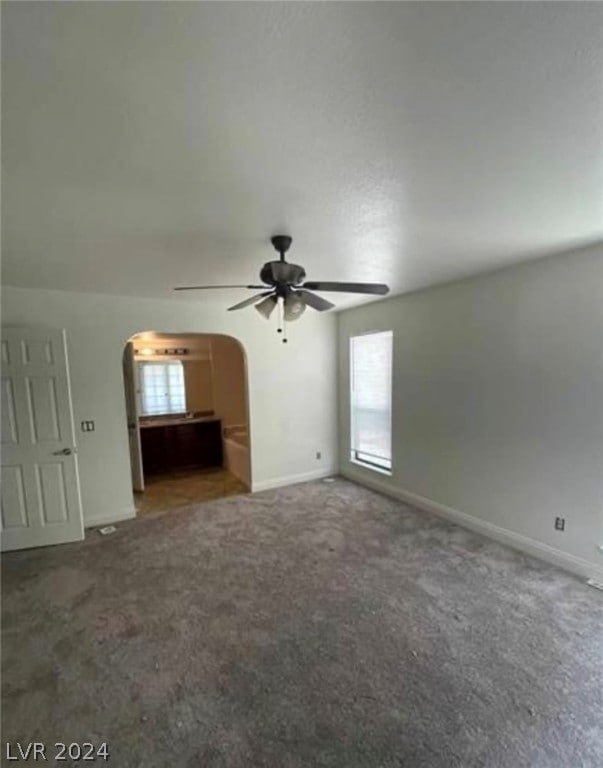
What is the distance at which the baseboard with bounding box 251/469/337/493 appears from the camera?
4930 mm

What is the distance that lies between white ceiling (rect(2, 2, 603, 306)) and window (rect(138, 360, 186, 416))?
4.29 meters

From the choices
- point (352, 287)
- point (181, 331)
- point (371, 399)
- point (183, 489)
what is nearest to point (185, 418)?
point (183, 489)

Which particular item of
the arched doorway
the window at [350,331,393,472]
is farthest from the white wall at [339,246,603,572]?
the arched doorway

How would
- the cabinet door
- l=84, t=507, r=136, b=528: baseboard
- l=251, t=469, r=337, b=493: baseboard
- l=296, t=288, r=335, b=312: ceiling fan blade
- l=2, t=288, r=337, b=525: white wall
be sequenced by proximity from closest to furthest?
l=296, t=288, r=335, b=312: ceiling fan blade < l=2, t=288, r=337, b=525: white wall < l=84, t=507, r=136, b=528: baseboard < l=251, t=469, r=337, b=493: baseboard < the cabinet door

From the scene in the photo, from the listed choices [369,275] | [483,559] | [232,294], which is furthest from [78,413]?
[483,559]

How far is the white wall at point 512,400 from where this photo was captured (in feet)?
9.18

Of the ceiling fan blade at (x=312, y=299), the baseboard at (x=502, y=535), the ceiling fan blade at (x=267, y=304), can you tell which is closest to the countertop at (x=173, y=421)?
Result: the baseboard at (x=502, y=535)

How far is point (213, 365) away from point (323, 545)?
175 inches

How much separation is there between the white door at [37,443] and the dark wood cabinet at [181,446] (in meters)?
2.15

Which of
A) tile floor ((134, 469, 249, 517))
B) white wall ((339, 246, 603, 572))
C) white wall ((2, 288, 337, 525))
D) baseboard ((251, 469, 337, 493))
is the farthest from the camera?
baseboard ((251, 469, 337, 493))

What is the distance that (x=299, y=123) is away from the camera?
1.34m

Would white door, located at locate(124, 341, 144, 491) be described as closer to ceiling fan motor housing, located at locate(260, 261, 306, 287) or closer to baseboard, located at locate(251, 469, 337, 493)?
baseboard, located at locate(251, 469, 337, 493)

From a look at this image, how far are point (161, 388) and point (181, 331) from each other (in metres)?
2.73

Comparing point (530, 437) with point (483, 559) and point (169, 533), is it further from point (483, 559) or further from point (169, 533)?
point (169, 533)
